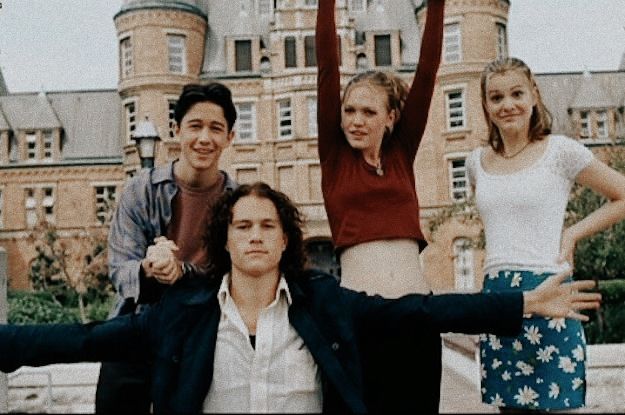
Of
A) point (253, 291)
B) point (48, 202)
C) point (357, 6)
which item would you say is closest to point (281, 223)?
point (253, 291)

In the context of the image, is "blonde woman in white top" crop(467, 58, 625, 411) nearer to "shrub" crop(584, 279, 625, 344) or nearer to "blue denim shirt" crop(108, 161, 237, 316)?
"blue denim shirt" crop(108, 161, 237, 316)

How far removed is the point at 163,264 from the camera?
8.44 ft

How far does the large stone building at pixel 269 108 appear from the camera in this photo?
30922mm

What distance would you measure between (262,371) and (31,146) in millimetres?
36224

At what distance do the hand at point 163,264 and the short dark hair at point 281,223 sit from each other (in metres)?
0.15

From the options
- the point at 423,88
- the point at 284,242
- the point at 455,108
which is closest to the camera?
the point at 284,242

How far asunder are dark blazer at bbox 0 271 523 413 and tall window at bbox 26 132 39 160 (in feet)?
117

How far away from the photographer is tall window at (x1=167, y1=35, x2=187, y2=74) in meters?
33.0

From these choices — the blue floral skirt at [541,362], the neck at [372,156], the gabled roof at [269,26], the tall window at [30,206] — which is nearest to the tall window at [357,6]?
the gabled roof at [269,26]

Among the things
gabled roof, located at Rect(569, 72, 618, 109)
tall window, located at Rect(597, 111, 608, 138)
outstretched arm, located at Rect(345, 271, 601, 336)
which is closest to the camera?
outstretched arm, located at Rect(345, 271, 601, 336)

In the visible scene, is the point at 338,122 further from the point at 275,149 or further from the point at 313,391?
the point at 275,149

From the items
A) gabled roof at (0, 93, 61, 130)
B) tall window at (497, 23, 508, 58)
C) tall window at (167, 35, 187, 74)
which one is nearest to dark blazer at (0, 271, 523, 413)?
tall window at (497, 23, 508, 58)

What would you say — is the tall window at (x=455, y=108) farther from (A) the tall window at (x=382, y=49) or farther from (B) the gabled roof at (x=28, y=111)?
(B) the gabled roof at (x=28, y=111)

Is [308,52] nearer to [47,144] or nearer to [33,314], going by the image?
[47,144]
